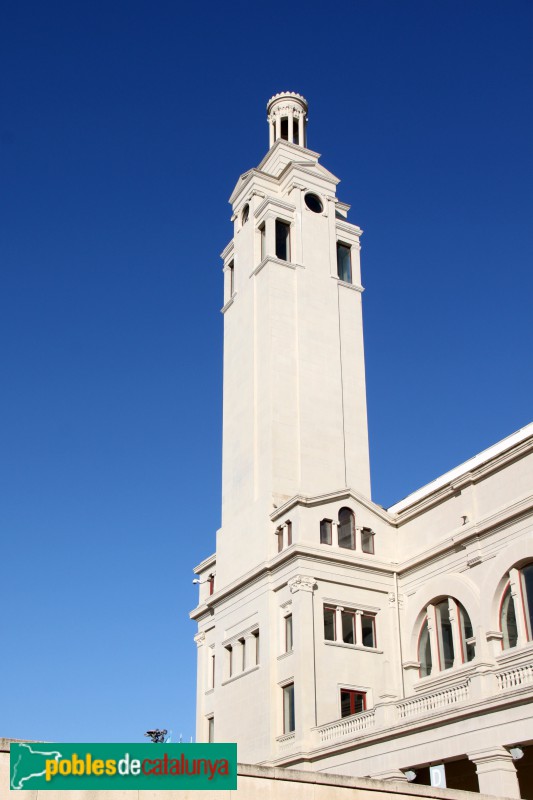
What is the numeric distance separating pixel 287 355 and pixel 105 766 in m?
40.4

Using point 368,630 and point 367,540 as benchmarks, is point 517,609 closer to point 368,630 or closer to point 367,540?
point 368,630

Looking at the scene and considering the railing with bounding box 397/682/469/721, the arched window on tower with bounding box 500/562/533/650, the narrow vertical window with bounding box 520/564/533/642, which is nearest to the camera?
the railing with bounding box 397/682/469/721

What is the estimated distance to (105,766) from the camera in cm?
2159

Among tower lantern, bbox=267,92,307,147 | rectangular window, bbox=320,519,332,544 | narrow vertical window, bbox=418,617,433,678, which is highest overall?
tower lantern, bbox=267,92,307,147

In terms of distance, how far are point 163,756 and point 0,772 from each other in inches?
143

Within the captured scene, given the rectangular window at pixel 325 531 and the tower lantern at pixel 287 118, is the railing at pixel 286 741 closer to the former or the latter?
the rectangular window at pixel 325 531

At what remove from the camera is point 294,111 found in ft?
252

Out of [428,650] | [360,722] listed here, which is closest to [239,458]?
[428,650]

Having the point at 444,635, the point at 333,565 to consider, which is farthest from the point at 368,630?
the point at 444,635

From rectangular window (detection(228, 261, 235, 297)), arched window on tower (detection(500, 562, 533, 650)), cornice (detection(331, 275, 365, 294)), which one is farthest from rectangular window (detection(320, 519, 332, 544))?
rectangular window (detection(228, 261, 235, 297))

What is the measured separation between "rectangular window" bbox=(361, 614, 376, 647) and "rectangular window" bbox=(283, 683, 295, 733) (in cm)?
477

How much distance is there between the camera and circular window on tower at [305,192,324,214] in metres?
67.3

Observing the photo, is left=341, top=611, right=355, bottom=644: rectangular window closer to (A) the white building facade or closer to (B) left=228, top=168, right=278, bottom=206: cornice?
(A) the white building facade

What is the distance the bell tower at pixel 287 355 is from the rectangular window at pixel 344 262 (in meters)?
0.07
